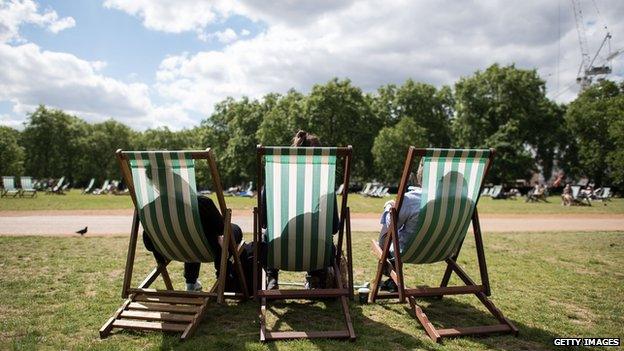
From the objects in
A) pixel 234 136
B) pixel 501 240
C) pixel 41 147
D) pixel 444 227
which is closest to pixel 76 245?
pixel 444 227

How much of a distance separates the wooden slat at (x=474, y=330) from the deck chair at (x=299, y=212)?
2.67ft

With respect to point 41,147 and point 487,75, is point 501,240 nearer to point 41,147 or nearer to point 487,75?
Answer: point 487,75

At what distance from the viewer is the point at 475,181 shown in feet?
12.3

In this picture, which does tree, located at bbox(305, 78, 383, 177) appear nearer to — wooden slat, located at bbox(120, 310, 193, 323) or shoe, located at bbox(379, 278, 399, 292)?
shoe, located at bbox(379, 278, 399, 292)

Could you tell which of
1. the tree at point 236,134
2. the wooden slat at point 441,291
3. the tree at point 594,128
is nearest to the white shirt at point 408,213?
the wooden slat at point 441,291

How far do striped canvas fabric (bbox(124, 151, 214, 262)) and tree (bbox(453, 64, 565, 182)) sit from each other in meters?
46.5

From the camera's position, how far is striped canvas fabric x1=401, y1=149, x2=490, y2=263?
3.64m

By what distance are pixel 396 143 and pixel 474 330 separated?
4199 centimetres

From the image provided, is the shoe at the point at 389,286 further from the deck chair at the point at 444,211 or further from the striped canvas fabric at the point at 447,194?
the striped canvas fabric at the point at 447,194

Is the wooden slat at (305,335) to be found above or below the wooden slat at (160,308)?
below

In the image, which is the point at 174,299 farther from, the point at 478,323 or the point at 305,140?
the point at 478,323

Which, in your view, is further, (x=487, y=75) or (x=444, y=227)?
(x=487, y=75)

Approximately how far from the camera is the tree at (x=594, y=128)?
44.7 m

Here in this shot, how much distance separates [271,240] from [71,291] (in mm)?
2655
